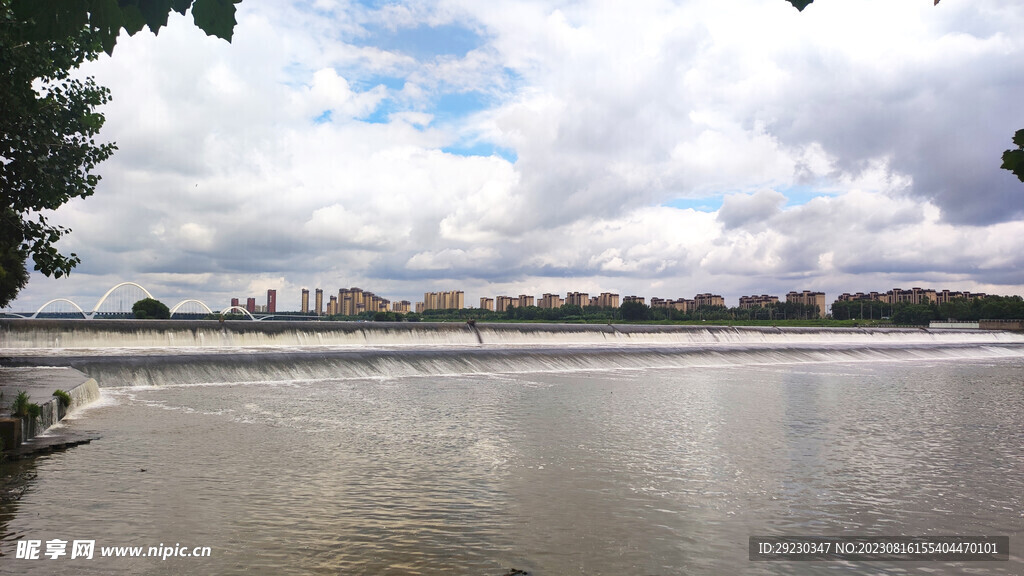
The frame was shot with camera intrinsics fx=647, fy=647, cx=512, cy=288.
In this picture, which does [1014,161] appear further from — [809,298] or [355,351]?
[809,298]

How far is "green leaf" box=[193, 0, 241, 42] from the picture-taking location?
229 centimetres

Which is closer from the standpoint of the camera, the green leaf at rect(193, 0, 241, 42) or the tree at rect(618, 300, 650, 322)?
the green leaf at rect(193, 0, 241, 42)

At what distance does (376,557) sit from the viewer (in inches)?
217

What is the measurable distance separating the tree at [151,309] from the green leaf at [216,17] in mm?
66294

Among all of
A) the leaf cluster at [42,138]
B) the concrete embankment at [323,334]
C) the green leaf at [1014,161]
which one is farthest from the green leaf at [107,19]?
the concrete embankment at [323,334]

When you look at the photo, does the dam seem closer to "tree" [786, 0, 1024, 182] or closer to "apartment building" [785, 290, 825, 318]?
"tree" [786, 0, 1024, 182]

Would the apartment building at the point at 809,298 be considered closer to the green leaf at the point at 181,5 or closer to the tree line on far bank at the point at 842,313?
the tree line on far bank at the point at 842,313

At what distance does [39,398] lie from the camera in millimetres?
11367

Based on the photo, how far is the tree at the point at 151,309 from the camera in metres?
60.3

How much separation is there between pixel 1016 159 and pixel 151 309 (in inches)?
2707

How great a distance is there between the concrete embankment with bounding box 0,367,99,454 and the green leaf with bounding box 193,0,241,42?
926 centimetres

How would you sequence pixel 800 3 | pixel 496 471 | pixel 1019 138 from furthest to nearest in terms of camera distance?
1. pixel 496 471
2. pixel 800 3
3. pixel 1019 138

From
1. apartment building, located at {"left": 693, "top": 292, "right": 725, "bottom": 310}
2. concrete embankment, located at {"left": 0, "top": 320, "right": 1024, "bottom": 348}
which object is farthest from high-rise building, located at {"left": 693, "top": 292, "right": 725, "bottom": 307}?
concrete embankment, located at {"left": 0, "top": 320, "right": 1024, "bottom": 348}

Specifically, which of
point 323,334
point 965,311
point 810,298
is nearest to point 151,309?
point 323,334
